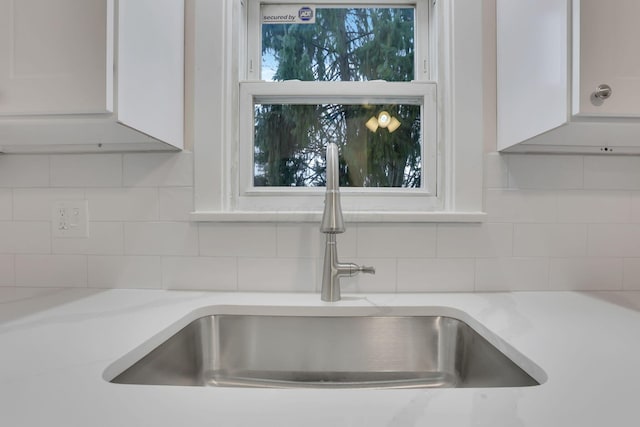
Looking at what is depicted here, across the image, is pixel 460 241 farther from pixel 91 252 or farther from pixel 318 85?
pixel 91 252

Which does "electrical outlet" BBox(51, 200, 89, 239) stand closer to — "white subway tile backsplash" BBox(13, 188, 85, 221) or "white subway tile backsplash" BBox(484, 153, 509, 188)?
"white subway tile backsplash" BBox(13, 188, 85, 221)

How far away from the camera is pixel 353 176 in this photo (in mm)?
1116

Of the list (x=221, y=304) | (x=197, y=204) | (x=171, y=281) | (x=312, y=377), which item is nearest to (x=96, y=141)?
(x=197, y=204)

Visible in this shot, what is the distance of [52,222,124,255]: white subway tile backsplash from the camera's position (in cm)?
102

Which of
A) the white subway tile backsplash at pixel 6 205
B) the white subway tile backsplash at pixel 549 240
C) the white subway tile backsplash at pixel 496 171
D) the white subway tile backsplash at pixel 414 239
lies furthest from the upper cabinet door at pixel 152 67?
the white subway tile backsplash at pixel 549 240

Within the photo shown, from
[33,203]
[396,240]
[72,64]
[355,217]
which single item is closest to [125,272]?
[33,203]

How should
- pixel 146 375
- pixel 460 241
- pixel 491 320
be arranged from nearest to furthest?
pixel 146 375, pixel 491 320, pixel 460 241

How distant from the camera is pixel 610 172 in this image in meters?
1.00

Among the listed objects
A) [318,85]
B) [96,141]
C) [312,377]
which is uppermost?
[318,85]

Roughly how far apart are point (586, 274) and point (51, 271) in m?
1.61

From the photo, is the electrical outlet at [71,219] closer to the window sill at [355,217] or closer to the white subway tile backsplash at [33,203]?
the white subway tile backsplash at [33,203]

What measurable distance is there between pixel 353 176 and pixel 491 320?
0.58 metres

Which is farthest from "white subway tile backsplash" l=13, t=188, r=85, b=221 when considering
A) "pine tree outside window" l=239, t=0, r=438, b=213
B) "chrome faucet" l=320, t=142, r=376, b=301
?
"chrome faucet" l=320, t=142, r=376, b=301

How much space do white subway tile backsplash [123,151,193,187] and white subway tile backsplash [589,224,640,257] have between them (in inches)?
47.5
